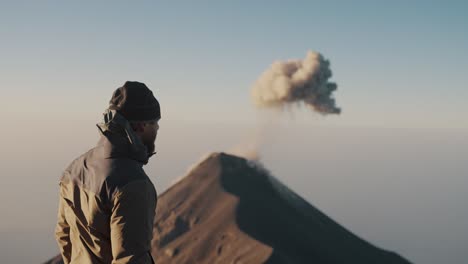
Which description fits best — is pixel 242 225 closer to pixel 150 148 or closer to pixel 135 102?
pixel 150 148

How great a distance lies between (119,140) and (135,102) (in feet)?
1.37

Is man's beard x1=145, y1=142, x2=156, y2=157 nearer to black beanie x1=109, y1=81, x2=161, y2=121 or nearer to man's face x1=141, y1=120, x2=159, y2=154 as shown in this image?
man's face x1=141, y1=120, x2=159, y2=154

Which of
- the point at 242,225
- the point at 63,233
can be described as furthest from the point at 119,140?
the point at 242,225

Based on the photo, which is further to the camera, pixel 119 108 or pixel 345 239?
pixel 345 239

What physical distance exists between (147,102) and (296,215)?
3550 inches

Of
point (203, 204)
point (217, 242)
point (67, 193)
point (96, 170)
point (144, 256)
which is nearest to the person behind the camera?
point (144, 256)

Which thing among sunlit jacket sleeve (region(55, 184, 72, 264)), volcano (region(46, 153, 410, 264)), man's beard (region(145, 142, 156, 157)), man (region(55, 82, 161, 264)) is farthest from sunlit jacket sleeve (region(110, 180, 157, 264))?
volcano (region(46, 153, 410, 264))

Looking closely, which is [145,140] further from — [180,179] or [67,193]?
[180,179]

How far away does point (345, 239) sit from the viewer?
90.6m

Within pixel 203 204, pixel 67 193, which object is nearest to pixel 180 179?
Result: pixel 203 204

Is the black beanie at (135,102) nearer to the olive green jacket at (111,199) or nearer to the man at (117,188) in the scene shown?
the man at (117,188)

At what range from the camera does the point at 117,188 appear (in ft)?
14.2

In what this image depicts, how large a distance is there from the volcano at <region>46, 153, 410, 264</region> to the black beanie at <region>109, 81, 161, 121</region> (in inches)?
2628

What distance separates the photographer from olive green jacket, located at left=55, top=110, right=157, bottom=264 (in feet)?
13.9
